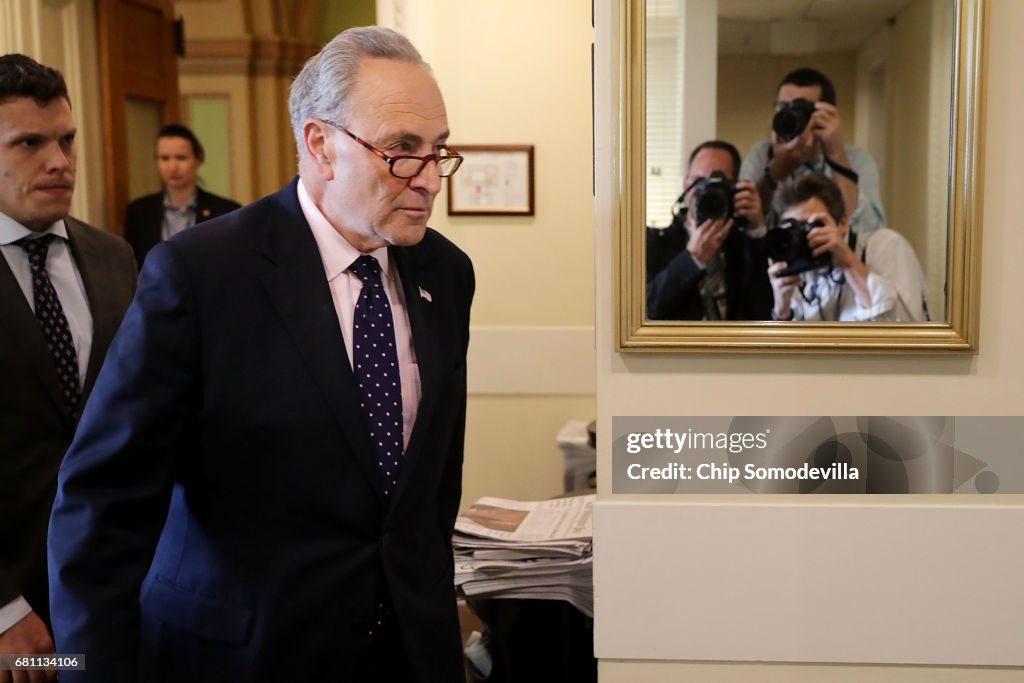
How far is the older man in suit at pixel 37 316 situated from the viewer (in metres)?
1.90

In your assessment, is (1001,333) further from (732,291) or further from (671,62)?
(671,62)

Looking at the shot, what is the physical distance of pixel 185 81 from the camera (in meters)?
8.30

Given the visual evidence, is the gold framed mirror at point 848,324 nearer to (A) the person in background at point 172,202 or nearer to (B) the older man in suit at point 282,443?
(B) the older man in suit at point 282,443

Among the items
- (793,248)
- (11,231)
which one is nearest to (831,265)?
(793,248)

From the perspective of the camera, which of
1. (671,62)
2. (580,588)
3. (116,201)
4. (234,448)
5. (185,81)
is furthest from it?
(185,81)

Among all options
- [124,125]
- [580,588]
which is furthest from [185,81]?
[580,588]

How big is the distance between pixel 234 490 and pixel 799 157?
2.95 ft

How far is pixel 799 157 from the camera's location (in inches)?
59.6

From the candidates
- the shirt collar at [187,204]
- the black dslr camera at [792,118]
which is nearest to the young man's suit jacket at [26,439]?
the black dslr camera at [792,118]

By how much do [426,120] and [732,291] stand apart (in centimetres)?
50

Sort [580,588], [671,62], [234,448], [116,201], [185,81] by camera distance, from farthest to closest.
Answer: [185,81]
[116,201]
[580,588]
[671,62]
[234,448]

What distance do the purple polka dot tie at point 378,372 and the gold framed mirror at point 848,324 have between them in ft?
1.08

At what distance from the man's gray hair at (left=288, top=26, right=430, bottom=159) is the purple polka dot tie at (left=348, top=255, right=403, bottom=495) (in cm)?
21

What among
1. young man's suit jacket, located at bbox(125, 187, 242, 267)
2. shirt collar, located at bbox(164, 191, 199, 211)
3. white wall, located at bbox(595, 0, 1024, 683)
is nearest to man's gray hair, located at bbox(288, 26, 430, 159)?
white wall, located at bbox(595, 0, 1024, 683)
